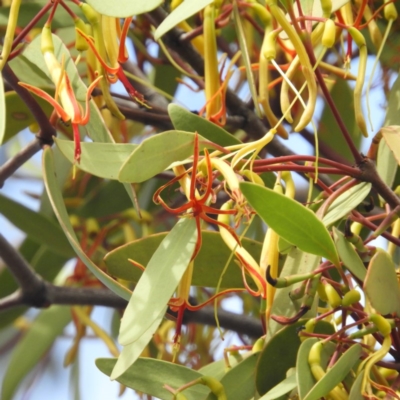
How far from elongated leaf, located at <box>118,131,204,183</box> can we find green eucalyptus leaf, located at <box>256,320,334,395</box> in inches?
5.6

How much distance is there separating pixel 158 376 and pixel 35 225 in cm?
32

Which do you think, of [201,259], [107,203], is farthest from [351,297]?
[107,203]

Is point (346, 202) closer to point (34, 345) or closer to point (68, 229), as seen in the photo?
point (68, 229)

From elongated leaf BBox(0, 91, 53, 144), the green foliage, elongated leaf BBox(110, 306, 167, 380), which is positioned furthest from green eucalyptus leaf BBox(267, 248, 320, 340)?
elongated leaf BBox(0, 91, 53, 144)

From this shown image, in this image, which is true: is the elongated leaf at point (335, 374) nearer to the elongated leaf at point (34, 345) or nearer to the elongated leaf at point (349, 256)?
the elongated leaf at point (349, 256)

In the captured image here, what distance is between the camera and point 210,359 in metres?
0.94

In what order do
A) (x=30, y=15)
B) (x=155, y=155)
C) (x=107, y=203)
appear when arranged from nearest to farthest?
1. (x=155, y=155)
2. (x=30, y=15)
3. (x=107, y=203)

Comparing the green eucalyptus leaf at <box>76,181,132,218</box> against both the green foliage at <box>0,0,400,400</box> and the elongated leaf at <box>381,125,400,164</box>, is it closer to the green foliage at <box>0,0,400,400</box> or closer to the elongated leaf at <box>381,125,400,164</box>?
the green foliage at <box>0,0,400,400</box>

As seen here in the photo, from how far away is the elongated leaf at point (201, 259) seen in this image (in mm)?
511

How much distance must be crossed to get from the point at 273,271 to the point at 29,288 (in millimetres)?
309

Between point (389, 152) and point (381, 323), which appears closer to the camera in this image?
point (381, 323)

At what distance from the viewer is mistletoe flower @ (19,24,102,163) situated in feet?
1.31

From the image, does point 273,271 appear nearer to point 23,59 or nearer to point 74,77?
point 74,77

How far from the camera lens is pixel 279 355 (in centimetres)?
47
